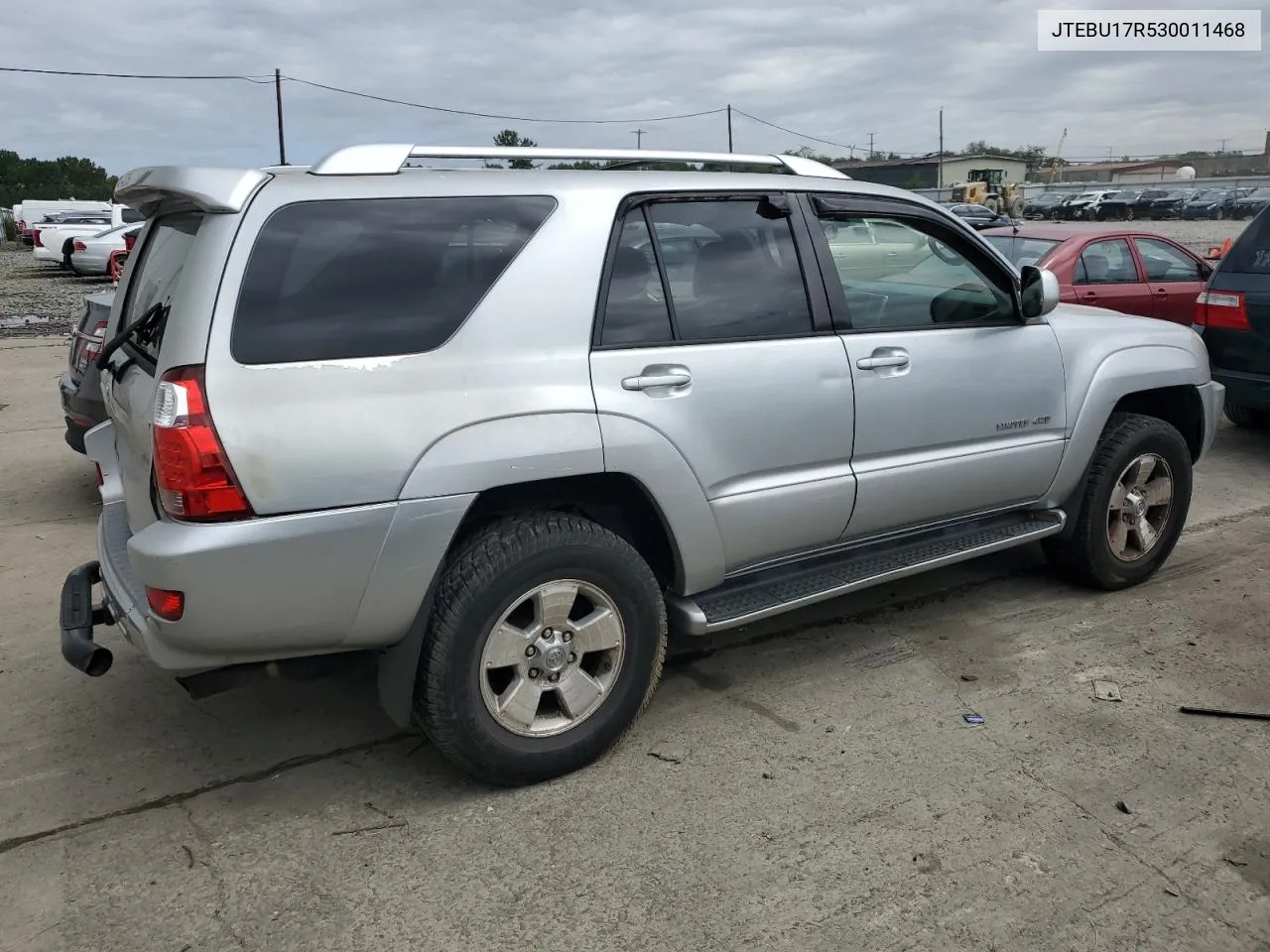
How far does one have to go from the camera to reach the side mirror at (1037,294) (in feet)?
13.8

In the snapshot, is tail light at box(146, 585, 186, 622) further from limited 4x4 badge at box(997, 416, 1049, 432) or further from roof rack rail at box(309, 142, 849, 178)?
limited 4x4 badge at box(997, 416, 1049, 432)

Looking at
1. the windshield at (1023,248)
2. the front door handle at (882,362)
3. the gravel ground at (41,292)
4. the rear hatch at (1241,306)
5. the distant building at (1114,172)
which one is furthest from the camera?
the distant building at (1114,172)

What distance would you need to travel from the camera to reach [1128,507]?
15.6ft

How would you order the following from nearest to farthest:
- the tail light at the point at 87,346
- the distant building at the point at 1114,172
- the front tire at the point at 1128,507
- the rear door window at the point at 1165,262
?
the front tire at the point at 1128,507 → the tail light at the point at 87,346 → the rear door window at the point at 1165,262 → the distant building at the point at 1114,172

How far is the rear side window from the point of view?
275 centimetres

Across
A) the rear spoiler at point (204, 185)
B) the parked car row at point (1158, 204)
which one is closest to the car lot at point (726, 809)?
the rear spoiler at point (204, 185)

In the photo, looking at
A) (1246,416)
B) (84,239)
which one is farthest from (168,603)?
(84,239)

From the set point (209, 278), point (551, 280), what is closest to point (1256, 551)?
point (551, 280)

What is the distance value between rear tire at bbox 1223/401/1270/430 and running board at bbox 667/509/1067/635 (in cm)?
425

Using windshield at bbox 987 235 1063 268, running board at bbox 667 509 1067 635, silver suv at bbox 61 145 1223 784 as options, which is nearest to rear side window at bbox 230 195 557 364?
silver suv at bbox 61 145 1223 784

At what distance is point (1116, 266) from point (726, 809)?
7.77 metres

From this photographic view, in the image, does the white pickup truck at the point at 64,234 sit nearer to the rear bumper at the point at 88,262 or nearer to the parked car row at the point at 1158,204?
the rear bumper at the point at 88,262

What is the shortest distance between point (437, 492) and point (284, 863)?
3.64ft

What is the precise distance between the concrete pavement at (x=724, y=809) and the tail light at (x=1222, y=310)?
11.4 feet
